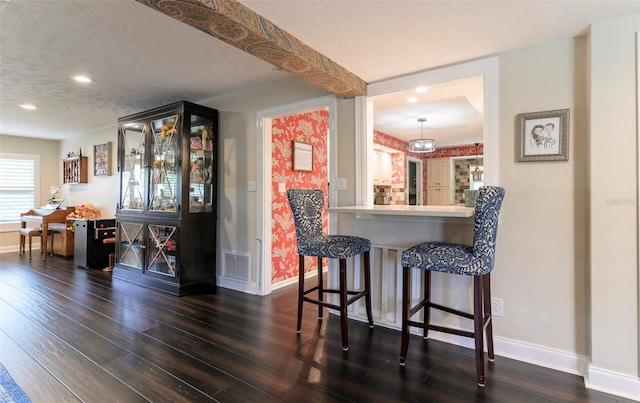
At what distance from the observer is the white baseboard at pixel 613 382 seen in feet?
5.78

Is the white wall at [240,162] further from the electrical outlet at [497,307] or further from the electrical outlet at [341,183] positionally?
the electrical outlet at [497,307]

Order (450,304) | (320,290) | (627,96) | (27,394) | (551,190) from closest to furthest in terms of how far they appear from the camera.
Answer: (27,394) → (627,96) → (551,190) → (450,304) → (320,290)

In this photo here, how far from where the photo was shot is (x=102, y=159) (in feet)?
18.5

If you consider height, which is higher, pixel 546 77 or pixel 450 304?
pixel 546 77

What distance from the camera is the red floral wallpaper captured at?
3805 millimetres

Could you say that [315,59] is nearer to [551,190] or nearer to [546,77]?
[546,77]

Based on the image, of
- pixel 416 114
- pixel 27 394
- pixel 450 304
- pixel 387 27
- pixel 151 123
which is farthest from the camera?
pixel 416 114

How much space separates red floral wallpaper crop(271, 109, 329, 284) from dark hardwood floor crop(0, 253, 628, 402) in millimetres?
822

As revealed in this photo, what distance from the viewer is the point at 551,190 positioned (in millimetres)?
2102

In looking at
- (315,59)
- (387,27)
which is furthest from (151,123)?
(387,27)

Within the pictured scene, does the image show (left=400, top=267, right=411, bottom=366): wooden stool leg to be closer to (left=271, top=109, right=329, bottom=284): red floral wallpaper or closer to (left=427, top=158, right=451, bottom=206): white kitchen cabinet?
(left=271, top=109, right=329, bottom=284): red floral wallpaper

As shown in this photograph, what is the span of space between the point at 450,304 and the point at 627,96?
5.54 ft

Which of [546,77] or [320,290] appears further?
[320,290]

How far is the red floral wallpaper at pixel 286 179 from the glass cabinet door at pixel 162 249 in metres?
1.12
